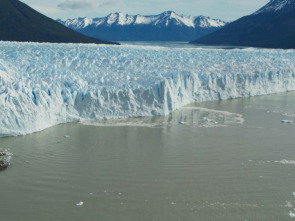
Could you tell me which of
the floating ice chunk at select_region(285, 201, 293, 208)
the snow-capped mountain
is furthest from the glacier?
the snow-capped mountain

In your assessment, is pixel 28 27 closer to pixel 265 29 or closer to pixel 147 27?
pixel 265 29

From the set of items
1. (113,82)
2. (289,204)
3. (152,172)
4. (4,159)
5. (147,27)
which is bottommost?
(289,204)

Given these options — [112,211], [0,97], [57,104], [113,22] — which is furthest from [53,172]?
[113,22]

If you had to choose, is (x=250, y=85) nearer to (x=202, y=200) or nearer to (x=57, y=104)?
(x=57, y=104)

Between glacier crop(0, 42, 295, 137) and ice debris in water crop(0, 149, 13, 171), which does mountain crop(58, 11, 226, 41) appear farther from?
ice debris in water crop(0, 149, 13, 171)

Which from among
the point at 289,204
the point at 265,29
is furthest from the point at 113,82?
the point at 265,29
